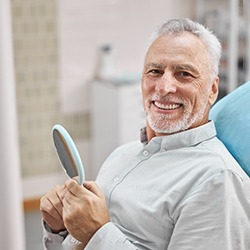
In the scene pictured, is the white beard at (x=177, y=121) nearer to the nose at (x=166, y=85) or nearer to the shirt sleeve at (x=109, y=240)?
the nose at (x=166, y=85)

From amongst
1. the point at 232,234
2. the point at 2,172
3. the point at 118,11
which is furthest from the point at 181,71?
the point at 118,11

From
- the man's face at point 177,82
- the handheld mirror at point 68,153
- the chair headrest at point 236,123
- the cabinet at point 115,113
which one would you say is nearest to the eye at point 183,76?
the man's face at point 177,82

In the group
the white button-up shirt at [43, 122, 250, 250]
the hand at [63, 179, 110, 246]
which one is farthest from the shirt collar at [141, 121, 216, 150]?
the hand at [63, 179, 110, 246]

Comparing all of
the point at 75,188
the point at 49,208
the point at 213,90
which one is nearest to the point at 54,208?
the point at 49,208

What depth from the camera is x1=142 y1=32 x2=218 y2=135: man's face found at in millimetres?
1515

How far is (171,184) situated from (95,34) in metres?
2.68

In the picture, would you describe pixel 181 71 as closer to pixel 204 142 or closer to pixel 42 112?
pixel 204 142

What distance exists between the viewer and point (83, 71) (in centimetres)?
400

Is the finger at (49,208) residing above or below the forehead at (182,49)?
below

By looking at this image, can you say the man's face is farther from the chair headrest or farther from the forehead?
the chair headrest

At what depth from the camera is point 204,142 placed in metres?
1.54

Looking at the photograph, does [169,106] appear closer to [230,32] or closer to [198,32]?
[198,32]

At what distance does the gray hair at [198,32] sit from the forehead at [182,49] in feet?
0.05

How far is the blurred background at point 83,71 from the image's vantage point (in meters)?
3.75
